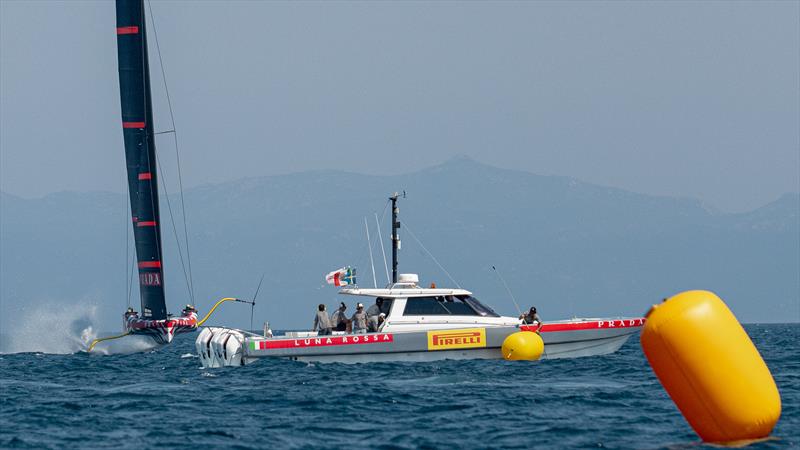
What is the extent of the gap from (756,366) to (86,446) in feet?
28.6

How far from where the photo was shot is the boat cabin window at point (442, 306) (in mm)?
28516

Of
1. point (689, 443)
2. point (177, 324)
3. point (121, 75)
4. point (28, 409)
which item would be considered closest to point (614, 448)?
point (689, 443)

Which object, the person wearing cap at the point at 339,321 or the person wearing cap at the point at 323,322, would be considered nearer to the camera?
the person wearing cap at the point at 323,322

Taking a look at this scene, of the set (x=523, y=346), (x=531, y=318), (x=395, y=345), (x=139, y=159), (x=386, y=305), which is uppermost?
(x=139, y=159)

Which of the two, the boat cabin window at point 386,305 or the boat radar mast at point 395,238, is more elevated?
the boat radar mast at point 395,238

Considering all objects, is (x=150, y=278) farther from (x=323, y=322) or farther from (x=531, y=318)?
(x=531, y=318)

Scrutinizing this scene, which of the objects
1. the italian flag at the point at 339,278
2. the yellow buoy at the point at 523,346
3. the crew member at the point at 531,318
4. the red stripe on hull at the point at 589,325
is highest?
the italian flag at the point at 339,278

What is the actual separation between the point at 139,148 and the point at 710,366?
3238 cm

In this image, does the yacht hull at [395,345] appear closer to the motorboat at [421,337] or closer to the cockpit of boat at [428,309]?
the motorboat at [421,337]

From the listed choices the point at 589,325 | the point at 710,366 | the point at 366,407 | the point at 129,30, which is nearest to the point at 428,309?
the point at 589,325

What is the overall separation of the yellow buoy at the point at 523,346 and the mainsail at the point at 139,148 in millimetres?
18723

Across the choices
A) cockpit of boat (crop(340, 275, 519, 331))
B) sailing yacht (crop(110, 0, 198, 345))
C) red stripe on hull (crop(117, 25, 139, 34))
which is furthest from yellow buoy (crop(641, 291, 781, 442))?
red stripe on hull (crop(117, 25, 139, 34))

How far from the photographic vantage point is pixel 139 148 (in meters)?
41.9

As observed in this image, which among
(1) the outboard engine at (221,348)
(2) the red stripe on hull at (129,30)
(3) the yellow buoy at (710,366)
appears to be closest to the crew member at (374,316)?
(1) the outboard engine at (221,348)
